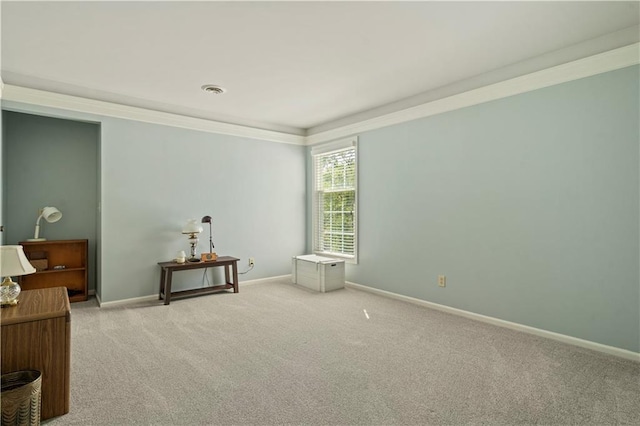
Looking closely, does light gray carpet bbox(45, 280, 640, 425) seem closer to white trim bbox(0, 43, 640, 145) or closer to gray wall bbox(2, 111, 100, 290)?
gray wall bbox(2, 111, 100, 290)

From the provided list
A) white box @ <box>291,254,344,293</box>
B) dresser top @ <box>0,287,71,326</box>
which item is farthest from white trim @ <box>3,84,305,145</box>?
dresser top @ <box>0,287,71,326</box>

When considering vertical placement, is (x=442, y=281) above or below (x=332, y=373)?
above

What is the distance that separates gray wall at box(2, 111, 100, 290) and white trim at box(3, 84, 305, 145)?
51cm

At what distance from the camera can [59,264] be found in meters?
4.18

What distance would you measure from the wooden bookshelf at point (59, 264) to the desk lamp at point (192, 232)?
1.19 meters

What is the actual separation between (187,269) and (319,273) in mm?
1651

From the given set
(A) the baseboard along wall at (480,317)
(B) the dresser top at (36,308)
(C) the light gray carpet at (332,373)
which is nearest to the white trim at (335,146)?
(A) the baseboard along wall at (480,317)

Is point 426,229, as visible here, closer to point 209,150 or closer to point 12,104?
point 209,150

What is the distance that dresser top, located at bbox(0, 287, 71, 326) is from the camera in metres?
1.74

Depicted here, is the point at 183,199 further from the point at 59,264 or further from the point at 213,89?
the point at 59,264

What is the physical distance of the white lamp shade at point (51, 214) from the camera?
3.92 m

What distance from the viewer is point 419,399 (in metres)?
2.02

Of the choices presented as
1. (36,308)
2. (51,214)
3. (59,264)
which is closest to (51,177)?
(51,214)

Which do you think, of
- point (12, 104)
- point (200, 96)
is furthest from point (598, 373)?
point (12, 104)
